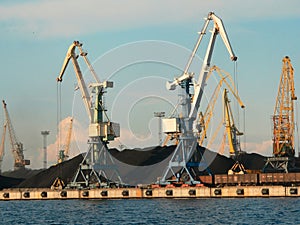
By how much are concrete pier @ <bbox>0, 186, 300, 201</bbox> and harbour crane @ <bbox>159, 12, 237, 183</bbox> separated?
24.4 ft

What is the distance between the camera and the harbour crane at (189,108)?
581 ft

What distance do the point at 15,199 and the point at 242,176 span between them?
56.4 metres

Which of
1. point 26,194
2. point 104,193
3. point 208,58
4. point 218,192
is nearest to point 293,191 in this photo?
point 218,192

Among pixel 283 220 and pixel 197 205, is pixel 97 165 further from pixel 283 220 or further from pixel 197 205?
pixel 283 220

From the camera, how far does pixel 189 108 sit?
178 meters

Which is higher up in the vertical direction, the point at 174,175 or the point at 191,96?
the point at 191,96

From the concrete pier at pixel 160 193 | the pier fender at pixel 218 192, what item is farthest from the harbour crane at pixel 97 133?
the pier fender at pixel 218 192

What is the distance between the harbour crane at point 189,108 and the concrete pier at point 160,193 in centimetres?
743

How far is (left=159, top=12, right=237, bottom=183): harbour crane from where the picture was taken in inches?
6973

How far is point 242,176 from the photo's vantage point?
184m

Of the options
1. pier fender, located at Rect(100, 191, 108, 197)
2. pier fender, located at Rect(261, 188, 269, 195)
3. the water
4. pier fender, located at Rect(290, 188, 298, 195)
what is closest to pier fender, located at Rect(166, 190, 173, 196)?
pier fender, located at Rect(100, 191, 108, 197)

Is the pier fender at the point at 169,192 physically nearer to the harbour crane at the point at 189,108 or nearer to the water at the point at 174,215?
the harbour crane at the point at 189,108

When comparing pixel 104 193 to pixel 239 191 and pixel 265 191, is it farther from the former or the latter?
pixel 265 191

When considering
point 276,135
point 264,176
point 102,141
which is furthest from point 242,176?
point 102,141
